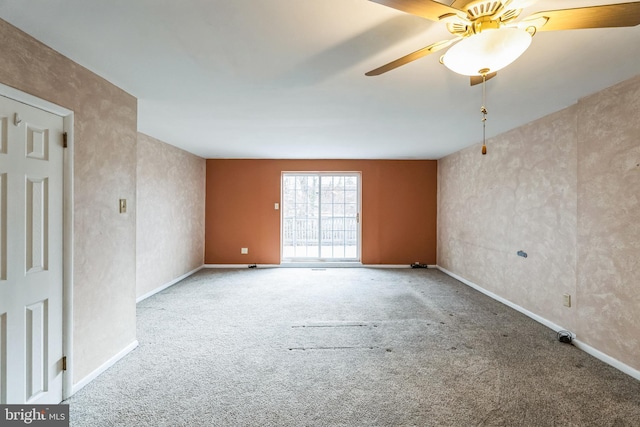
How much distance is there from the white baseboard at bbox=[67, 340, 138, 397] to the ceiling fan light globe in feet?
9.73

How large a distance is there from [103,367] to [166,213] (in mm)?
2587

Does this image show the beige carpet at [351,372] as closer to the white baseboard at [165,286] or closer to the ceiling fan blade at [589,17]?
the white baseboard at [165,286]

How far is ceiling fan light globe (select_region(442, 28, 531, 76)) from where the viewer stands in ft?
3.42

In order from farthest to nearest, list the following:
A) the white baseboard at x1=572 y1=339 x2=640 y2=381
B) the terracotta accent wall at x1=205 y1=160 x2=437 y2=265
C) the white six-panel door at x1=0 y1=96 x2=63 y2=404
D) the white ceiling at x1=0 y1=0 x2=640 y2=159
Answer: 1. the terracotta accent wall at x1=205 y1=160 x2=437 y2=265
2. the white baseboard at x1=572 y1=339 x2=640 y2=381
3. the white six-panel door at x1=0 y1=96 x2=63 y2=404
4. the white ceiling at x1=0 y1=0 x2=640 y2=159

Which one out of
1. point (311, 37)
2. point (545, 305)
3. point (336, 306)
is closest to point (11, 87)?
point (311, 37)

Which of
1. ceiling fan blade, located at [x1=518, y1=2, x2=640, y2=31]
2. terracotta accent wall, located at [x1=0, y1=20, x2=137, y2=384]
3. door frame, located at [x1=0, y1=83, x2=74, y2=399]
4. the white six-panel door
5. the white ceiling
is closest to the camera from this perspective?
ceiling fan blade, located at [x1=518, y1=2, x2=640, y2=31]

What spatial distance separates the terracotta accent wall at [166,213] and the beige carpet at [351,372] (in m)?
0.66

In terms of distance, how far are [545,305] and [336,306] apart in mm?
2267

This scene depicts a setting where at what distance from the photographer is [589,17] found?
1026mm

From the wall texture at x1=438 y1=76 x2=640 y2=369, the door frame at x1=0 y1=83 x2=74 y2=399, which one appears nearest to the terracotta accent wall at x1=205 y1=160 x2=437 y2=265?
the wall texture at x1=438 y1=76 x2=640 y2=369

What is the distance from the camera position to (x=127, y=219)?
2.36 m

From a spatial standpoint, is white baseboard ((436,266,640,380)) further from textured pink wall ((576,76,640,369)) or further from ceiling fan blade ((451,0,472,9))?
ceiling fan blade ((451,0,472,9))

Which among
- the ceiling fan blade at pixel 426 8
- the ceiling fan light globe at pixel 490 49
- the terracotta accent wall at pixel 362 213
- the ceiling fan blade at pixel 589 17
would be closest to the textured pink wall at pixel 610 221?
the ceiling fan blade at pixel 589 17

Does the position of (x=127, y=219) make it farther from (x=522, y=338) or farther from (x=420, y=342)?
(x=522, y=338)
